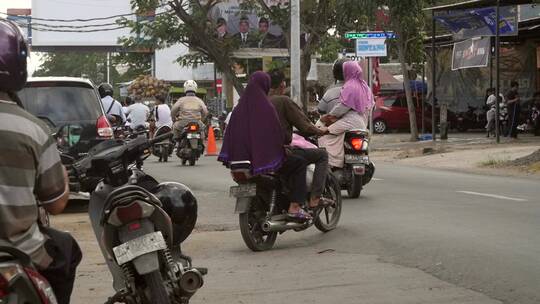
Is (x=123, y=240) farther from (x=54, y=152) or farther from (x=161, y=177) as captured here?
(x=161, y=177)

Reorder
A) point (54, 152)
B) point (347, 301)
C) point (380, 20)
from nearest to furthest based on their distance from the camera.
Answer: point (54, 152) → point (347, 301) → point (380, 20)

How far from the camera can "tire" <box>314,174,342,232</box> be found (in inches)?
329

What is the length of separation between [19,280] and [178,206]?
5.38 feet

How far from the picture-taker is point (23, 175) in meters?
3.13

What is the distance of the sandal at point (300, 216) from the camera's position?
7586mm

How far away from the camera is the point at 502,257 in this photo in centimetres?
663

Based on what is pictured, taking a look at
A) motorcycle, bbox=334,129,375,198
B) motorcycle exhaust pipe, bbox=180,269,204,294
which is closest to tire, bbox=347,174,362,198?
motorcycle, bbox=334,129,375,198

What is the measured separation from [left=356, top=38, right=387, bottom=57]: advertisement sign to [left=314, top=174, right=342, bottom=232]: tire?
14.7 metres

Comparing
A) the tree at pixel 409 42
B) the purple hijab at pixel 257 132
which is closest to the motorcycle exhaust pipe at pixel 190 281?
the purple hijab at pixel 257 132

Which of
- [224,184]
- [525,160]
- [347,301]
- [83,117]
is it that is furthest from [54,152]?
[525,160]

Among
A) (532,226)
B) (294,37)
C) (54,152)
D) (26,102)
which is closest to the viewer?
(54,152)

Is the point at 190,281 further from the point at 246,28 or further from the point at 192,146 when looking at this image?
the point at 246,28

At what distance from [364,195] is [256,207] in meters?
4.22

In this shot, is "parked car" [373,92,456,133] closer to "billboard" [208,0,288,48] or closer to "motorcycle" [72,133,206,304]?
"billboard" [208,0,288,48]
